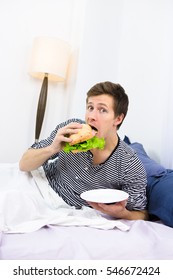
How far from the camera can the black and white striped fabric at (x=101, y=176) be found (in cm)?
116

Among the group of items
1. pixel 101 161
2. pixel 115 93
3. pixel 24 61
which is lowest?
pixel 101 161

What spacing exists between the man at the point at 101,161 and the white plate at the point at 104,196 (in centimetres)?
20

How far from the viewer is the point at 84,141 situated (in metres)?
1.12

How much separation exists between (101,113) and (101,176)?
0.91 ft

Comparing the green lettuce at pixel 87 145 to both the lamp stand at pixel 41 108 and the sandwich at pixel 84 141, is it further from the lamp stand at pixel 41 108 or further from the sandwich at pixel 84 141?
the lamp stand at pixel 41 108

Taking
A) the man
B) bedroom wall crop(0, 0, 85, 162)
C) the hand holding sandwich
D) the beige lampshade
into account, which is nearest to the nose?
the man

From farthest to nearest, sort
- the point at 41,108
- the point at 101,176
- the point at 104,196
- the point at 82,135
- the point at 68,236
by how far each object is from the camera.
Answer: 1. the point at 41,108
2. the point at 101,176
3. the point at 82,135
4. the point at 104,196
5. the point at 68,236

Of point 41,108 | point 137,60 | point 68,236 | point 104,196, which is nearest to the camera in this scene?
point 68,236

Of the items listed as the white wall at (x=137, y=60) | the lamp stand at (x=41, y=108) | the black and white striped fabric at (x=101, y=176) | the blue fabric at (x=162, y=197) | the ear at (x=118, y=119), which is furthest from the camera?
the lamp stand at (x=41, y=108)

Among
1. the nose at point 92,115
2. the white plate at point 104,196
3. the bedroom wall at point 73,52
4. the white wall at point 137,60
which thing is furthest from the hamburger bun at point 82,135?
the bedroom wall at point 73,52

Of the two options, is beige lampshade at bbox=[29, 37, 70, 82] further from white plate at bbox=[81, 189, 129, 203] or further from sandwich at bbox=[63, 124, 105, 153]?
white plate at bbox=[81, 189, 129, 203]

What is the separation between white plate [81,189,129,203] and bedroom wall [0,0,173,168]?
1.13 metres

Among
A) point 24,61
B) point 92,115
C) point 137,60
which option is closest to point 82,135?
point 92,115

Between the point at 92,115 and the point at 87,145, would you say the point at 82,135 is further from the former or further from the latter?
the point at 92,115
